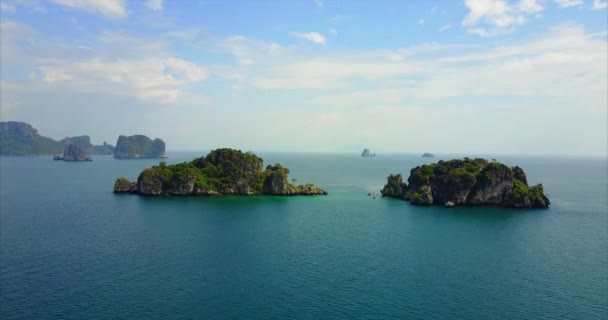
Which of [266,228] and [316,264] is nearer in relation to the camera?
[316,264]

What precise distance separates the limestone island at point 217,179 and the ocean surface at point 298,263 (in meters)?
25.7

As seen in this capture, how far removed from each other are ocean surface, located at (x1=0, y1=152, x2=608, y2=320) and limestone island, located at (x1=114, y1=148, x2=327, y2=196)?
25.7 meters

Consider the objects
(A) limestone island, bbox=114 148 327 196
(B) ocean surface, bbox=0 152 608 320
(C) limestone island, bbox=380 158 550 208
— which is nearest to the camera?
(B) ocean surface, bbox=0 152 608 320

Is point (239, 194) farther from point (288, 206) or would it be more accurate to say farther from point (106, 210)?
point (106, 210)

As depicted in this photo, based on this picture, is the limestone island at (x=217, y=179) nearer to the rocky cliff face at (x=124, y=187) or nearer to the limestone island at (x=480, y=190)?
the rocky cliff face at (x=124, y=187)

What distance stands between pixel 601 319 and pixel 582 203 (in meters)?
115

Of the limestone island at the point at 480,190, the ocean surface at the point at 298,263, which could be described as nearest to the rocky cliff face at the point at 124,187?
the ocean surface at the point at 298,263

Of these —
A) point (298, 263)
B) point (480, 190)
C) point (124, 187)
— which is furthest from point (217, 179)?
point (298, 263)

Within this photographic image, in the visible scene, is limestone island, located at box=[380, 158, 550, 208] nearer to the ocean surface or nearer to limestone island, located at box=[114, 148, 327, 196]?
the ocean surface

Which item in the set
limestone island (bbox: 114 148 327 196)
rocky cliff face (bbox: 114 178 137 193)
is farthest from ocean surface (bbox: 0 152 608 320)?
rocky cliff face (bbox: 114 178 137 193)

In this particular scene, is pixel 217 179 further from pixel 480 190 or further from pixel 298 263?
pixel 298 263

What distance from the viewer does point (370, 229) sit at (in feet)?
336

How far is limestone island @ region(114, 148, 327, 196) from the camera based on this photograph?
155625 mm

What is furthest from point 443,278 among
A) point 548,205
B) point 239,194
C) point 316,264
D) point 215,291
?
point 239,194
